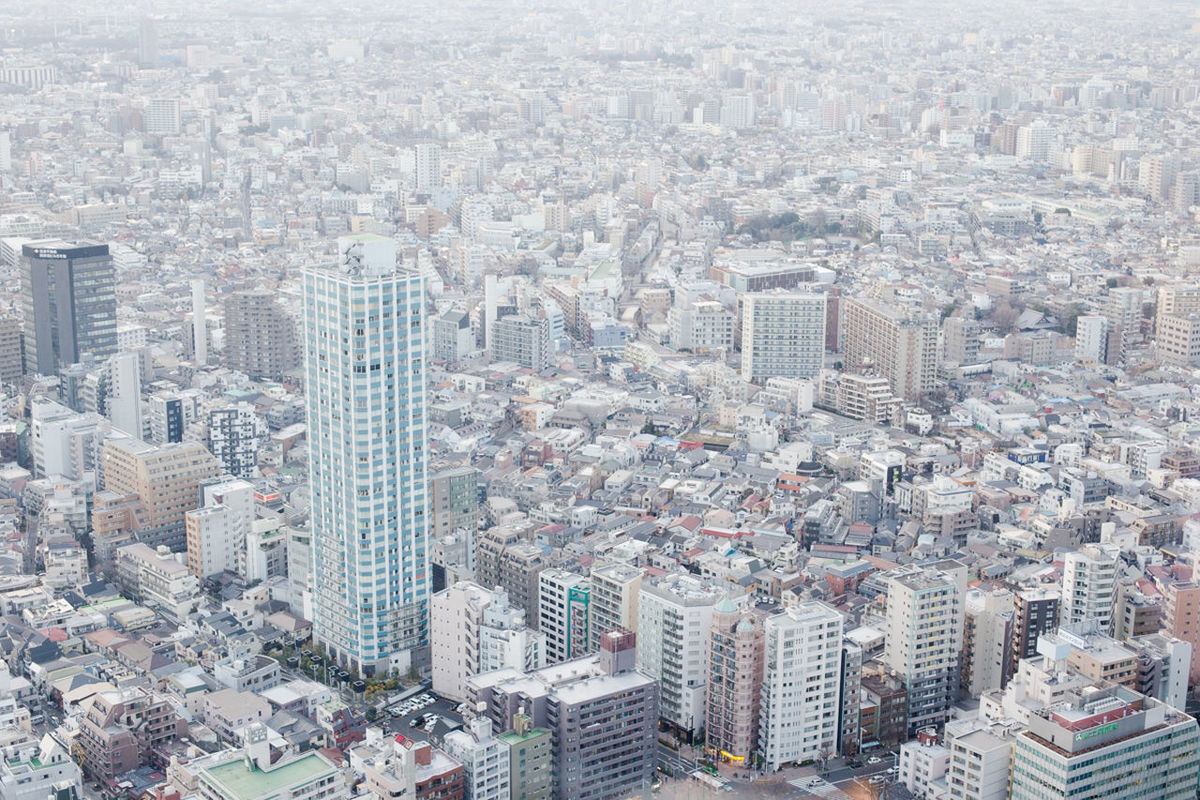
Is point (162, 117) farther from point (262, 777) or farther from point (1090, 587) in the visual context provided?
point (262, 777)

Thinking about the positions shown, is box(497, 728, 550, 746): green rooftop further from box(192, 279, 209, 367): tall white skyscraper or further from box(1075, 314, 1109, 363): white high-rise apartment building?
box(1075, 314, 1109, 363): white high-rise apartment building

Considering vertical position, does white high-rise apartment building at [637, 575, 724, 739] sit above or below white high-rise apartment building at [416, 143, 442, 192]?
below

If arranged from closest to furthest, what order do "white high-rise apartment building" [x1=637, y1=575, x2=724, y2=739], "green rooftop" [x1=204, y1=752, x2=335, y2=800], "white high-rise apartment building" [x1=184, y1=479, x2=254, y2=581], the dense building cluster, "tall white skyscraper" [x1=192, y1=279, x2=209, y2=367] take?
"green rooftop" [x1=204, y1=752, x2=335, y2=800], the dense building cluster, "white high-rise apartment building" [x1=637, y1=575, x2=724, y2=739], "white high-rise apartment building" [x1=184, y1=479, x2=254, y2=581], "tall white skyscraper" [x1=192, y1=279, x2=209, y2=367]

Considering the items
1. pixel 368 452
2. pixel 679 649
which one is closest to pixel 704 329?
pixel 368 452

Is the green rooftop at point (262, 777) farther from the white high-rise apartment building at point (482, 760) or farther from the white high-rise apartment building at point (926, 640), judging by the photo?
the white high-rise apartment building at point (926, 640)

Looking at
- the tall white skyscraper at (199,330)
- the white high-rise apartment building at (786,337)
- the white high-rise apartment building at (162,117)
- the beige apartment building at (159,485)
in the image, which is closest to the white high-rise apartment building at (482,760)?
the beige apartment building at (159,485)

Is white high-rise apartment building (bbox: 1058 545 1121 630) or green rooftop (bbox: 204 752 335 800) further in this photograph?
white high-rise apartment building (bbox: 1058 545 1121 630)

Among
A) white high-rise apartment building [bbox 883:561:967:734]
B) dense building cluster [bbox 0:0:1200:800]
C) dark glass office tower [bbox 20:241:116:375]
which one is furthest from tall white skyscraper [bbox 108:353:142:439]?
white high-rise apartment building [bbox 883:561:967:734]

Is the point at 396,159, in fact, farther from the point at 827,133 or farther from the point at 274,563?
the point at 274,563
